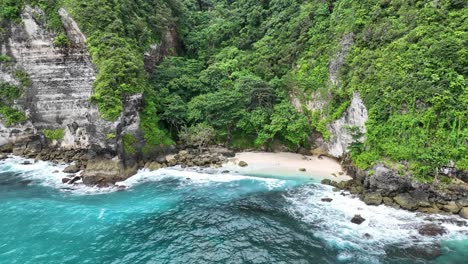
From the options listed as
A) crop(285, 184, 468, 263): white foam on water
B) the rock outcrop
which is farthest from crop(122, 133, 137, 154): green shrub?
crop(285, 184, 468, 263): white foam on water

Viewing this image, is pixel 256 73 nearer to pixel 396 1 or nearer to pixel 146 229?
pixel 396 1

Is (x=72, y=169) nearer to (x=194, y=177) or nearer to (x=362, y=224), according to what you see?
(x=194, y=177)

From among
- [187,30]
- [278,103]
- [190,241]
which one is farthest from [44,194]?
[187,30]

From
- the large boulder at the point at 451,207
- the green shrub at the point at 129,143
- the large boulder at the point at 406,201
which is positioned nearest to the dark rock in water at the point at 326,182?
the large boulder at the point at 406,201

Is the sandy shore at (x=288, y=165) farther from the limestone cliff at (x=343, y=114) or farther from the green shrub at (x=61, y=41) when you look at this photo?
the green shrub at (x=61, y=41)

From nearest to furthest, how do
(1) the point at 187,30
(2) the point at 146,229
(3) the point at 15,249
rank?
1. (3) the point at 15,249
2. (2) the point at 146,229
3. (1) the point at 187,30
